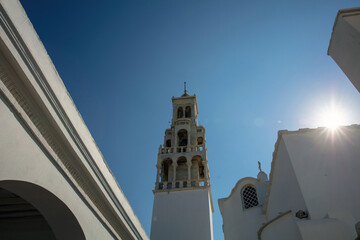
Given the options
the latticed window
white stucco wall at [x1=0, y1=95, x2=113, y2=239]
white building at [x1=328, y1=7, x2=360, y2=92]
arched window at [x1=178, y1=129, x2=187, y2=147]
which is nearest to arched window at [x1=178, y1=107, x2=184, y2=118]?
arched window at [x1=178, y1=129, x2=187, y2=147]

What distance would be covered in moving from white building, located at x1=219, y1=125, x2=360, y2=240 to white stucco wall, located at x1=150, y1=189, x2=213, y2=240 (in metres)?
5.53

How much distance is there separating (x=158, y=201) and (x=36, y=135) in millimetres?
13975

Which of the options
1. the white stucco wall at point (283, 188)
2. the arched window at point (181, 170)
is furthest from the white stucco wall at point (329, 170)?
the arched window at point (181, 170)

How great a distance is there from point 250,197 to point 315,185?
7.05m

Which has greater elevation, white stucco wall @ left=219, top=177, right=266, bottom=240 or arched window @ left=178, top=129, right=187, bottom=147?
arched window @ left=178, top=129, right=187, bottom=147

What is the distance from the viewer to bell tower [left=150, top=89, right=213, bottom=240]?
16125 mm

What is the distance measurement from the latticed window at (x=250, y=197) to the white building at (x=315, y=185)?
3.06m

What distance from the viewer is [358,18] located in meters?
5.78

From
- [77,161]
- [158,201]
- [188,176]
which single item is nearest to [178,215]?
[158,201]

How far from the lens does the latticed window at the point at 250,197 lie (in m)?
15.0

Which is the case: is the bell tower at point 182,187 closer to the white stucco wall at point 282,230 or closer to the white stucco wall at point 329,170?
the white stucco wall at point 282,230

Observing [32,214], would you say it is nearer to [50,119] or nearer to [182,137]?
[50,119]

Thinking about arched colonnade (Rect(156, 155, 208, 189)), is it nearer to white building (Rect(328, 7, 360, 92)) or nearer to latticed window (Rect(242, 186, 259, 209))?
latticed window (Rect(242, 186, 259, 209))

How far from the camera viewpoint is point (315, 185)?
28.5 ft
